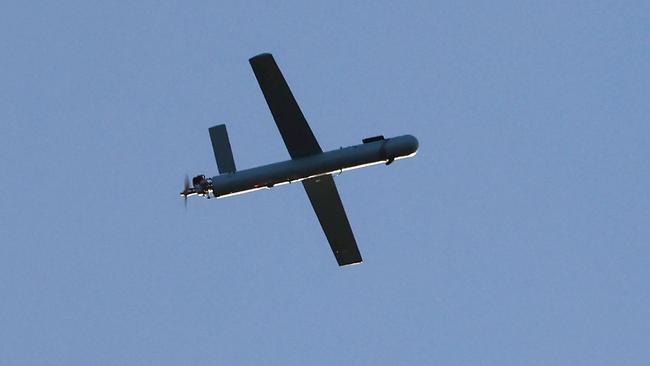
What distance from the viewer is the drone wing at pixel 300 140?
164ft

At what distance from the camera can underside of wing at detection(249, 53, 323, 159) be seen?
1966 inches

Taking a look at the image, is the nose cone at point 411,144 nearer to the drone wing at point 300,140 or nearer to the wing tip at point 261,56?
the drone wing at point 300,140

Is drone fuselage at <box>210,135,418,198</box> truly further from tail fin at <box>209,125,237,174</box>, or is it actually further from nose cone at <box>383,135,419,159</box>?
tail fin at <box>209,125,237,174</box>

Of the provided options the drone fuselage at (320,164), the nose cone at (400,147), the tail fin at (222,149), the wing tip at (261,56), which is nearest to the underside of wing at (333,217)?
the drone fuselage at (320,164)

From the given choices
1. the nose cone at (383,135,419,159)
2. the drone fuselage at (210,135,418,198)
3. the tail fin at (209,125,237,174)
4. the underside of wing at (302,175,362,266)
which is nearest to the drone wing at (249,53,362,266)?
the underside of wing at (302,175,362,266)

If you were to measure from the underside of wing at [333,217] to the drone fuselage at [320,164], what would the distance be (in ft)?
3.83

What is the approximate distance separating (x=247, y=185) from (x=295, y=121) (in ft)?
12.6

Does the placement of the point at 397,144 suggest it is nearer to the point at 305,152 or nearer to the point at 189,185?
the point at 305,152

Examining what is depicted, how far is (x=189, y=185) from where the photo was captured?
53344 millimetres

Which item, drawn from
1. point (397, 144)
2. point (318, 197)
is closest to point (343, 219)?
point (318, 197)

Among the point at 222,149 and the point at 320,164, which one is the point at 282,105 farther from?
the point at 222,149

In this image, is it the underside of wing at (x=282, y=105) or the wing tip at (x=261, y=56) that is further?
the underside of wing at (x=282, y=105)

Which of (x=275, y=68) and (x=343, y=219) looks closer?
(x=275, y=68)

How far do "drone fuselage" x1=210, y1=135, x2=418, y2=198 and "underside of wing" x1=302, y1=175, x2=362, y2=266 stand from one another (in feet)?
3.83
